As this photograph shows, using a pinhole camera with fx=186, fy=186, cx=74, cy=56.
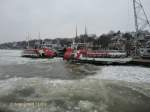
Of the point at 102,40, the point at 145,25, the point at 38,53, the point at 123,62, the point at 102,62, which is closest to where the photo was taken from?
the point at 123,62

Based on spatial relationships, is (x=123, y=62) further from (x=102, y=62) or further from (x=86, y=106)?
(x=86, y=106)

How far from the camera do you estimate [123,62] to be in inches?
974

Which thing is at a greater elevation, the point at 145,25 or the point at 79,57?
the point at 145,25

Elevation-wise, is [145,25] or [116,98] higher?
[145,25]

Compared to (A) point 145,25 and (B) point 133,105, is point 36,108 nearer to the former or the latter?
(B) point 133,105

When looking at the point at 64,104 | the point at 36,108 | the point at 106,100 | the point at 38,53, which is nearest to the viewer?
the point at 36,108

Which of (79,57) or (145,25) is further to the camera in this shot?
(145,25)

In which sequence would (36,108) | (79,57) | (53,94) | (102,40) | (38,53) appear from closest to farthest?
(36,108), (53,94), (79,57), (38,53), (102,40)

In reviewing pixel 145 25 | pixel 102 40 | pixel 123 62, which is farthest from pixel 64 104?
pixel 102 40

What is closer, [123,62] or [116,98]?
[116,98]

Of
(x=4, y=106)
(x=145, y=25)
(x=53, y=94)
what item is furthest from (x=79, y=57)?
(x=4, y=106)

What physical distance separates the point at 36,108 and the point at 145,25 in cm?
3248

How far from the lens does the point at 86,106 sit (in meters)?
7.06

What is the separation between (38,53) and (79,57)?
1650 cm
